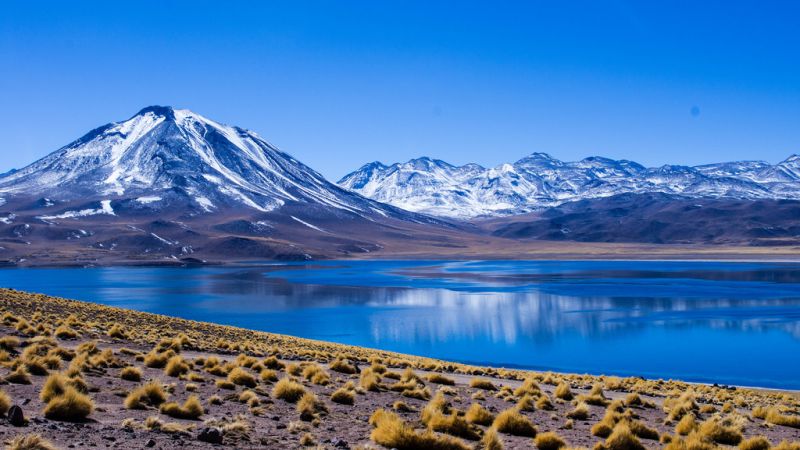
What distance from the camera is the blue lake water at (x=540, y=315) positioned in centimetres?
3994

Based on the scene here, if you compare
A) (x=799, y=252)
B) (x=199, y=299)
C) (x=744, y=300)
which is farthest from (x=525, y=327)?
(x=799, y=252)

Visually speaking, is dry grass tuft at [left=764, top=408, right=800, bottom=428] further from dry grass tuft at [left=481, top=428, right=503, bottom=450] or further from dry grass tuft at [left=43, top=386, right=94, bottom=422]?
dry grass tuft at [left=43, top=386, right=94, bottom=422]

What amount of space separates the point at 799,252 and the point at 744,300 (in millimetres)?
135434

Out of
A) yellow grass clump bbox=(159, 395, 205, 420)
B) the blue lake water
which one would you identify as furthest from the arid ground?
the blue lake water

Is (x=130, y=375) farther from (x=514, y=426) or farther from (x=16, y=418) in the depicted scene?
(x=514, y=426)

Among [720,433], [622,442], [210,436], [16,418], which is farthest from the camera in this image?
[720,433]

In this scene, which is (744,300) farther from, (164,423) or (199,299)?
(164,423)

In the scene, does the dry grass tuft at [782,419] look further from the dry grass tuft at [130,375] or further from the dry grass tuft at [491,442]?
the dry grass tuft at [130,375]

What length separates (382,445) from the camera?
32.2 ft

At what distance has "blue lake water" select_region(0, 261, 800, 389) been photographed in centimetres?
3994

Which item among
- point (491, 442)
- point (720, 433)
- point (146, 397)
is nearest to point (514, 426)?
point (491, 442)

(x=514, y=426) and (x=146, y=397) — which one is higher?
(x=146, y=397)

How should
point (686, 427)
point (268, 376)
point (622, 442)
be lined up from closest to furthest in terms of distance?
point (622, 442) → point (686, 427) → point (268, 376)

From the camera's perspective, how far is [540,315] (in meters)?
62.6
